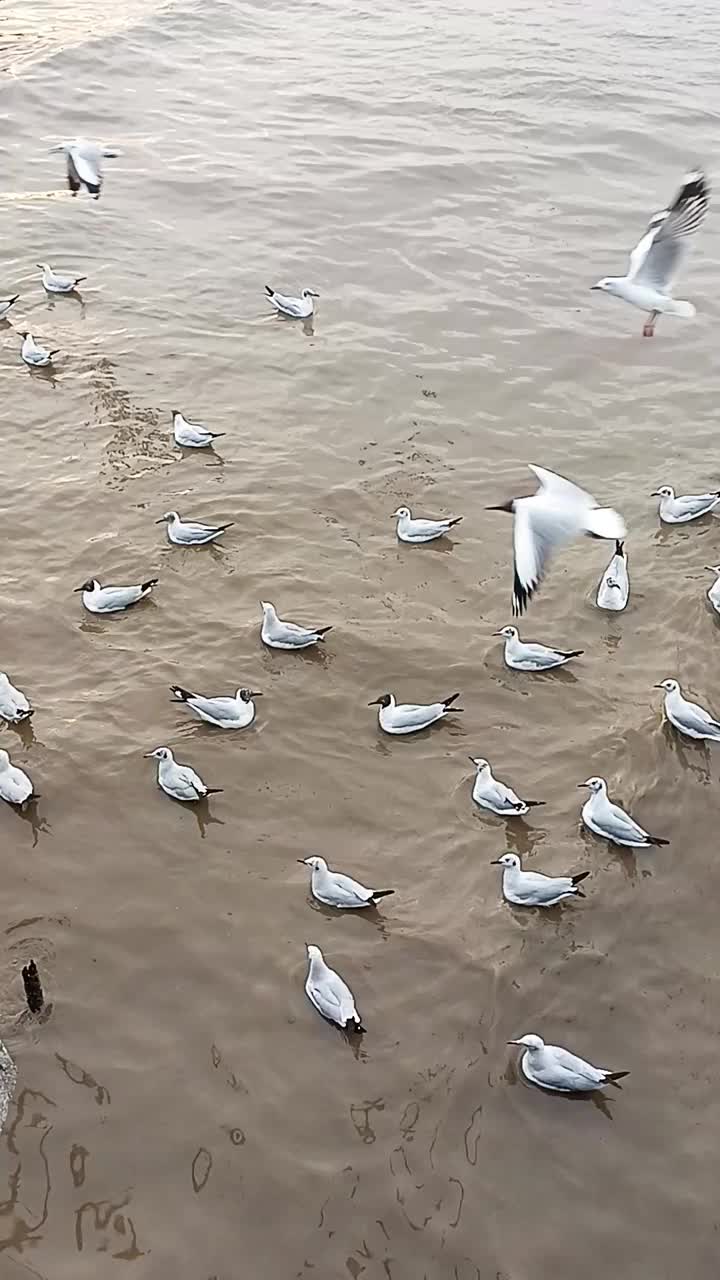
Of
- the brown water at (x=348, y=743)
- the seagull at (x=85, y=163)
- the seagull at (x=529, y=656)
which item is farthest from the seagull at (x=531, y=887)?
the seagull at (x=85, y=163)

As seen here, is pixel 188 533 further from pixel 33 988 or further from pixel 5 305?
pixel 5 305

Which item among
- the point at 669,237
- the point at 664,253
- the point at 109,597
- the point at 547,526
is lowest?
the point at 109,597

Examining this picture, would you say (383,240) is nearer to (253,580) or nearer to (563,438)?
(563,438)

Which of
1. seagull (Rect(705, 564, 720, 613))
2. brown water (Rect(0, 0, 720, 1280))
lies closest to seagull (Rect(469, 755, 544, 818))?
brown water (Rect(0, 0, 720, 1280))

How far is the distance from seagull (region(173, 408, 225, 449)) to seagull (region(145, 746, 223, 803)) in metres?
4.77

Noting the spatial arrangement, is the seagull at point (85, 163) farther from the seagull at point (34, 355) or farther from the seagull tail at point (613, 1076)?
the seagull tail at point (613, 1076)

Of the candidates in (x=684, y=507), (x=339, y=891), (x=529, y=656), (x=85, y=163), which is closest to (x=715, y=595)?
(x=684, y=507)

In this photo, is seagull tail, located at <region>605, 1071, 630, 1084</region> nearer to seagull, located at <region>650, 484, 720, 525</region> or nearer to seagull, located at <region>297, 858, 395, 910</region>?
seagull, located at <region>297, 858, 395, 910</region>

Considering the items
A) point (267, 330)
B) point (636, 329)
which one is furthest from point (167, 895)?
point (636, 329)

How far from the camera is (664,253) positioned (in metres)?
11.0

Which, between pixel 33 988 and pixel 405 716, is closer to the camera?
pixel 33 988

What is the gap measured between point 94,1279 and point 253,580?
5985 millimetres

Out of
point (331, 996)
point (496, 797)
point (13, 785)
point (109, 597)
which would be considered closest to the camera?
point (331, 996)

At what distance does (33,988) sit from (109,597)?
12.8 feet
